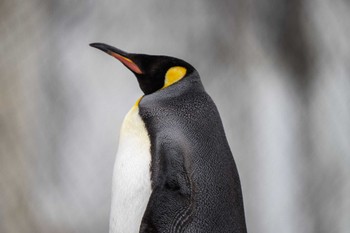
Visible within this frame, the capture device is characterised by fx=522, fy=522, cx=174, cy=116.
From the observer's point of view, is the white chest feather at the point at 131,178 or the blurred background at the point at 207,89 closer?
the white chest feather at the point at 131,178

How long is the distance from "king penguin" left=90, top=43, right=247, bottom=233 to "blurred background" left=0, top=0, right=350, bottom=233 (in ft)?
1.46

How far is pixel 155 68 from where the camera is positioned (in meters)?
0.81

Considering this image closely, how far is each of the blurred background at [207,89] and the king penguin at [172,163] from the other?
45 cm

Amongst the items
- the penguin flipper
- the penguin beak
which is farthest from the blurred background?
the penguin flipper

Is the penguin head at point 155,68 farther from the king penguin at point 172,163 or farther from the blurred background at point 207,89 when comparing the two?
the blurred background at point 207,89

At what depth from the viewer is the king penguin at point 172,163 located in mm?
689

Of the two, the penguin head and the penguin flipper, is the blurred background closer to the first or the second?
the penguin head

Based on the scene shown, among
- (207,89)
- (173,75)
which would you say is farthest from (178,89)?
(207,89)

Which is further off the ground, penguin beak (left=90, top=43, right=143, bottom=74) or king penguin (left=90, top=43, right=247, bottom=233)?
penguin beak (left=90, top=43, right=143, bottom=74)

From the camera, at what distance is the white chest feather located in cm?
Answer: 75

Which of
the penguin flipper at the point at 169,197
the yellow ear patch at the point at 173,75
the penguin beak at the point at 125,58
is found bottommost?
the penguin flipper at the point at 169,197

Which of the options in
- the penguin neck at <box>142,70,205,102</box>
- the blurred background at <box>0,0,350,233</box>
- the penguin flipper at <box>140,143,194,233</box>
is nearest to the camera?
the penguin flipper at <box>140,143,194,233</box>

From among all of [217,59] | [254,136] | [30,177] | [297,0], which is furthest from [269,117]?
[30,177]

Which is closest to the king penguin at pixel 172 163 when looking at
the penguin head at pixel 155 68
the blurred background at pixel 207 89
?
the penguin head at pixel 155 68
